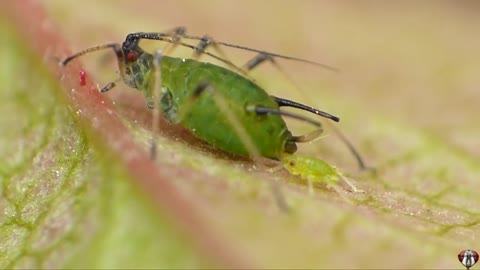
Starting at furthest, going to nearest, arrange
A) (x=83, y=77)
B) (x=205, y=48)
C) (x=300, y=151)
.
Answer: (x=205, y=48), (x=300, y=151), (x=83, y=77)

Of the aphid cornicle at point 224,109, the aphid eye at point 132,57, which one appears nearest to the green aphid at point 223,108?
the aphid cornicle at point 224,109

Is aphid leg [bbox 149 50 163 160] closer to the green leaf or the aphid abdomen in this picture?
the aphid abdomen

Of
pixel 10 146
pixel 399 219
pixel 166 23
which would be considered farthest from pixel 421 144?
pixel 10 146

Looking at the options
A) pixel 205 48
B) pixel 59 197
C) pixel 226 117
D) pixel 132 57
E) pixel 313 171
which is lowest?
pixel 59 197

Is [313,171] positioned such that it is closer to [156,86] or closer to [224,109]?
[224,109]

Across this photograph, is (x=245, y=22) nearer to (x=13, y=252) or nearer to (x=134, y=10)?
(x=134, y=10)

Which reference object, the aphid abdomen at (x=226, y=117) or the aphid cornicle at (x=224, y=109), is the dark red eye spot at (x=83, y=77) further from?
the aphid abdomen at (x=226, y=117)

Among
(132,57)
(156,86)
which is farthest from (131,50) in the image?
(156,86)

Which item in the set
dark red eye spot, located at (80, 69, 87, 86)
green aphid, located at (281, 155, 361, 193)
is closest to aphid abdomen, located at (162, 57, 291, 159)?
green aphid, located at (281, 155, 361, 193)
